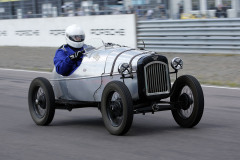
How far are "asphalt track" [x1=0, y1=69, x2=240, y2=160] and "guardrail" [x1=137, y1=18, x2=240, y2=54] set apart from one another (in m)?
6.81

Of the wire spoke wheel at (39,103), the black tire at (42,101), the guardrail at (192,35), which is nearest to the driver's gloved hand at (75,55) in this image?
the black tire at (42,101)

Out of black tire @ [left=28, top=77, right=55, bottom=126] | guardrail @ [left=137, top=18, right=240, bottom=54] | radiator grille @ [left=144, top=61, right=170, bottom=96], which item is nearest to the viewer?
radiator grille @ [left=144, top=61, right=170, bottom=96]

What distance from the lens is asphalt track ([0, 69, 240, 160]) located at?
19.2 ft

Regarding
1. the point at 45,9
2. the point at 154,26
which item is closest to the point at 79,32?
the point at 154,26

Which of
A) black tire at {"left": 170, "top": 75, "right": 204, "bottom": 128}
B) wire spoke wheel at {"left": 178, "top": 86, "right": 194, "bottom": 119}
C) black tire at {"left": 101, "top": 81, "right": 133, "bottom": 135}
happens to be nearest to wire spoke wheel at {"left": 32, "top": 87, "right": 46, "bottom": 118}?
black tire at {"left": 101, "top": 81, "right": 133, "bottom": 135}

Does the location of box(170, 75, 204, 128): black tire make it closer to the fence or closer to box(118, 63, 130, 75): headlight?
box(118, 63, 130, 75): headlight

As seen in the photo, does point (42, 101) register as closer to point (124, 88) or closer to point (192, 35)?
point (124, 88)

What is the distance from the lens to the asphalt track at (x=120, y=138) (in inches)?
231

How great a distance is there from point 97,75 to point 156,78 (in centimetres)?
87

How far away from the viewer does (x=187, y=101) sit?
7207 millimetres

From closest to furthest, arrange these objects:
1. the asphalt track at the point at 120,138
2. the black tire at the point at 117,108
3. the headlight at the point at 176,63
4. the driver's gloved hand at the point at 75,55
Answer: the asphalt track at the point at 120,138, the black tire at the point at 117,108, the headlight at the point at 176,63, the driver's gloved hand at the point at 75,55

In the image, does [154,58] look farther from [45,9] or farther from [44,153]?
[45,9]

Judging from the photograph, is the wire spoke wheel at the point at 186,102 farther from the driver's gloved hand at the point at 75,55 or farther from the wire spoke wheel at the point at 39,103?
the wire spoke wheel at the point at 39,103

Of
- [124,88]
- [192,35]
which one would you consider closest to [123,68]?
[124,88]
